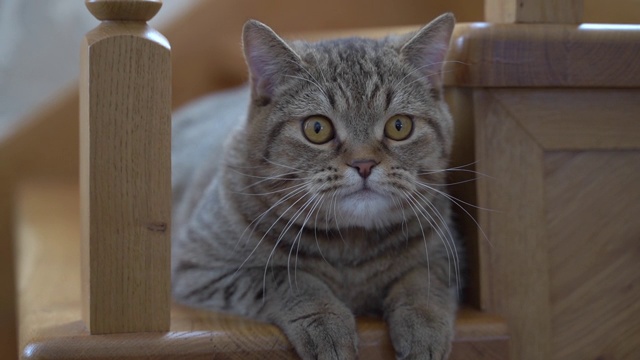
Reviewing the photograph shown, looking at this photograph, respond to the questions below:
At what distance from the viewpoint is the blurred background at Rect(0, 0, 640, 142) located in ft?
8.03

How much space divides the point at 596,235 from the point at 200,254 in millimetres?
734

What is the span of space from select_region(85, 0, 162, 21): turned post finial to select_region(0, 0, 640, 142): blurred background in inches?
52.3

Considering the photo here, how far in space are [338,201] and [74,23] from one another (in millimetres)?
1518

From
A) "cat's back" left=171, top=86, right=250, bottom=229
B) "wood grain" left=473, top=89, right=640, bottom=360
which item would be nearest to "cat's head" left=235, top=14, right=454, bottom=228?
"wood grain" left=473, top=89, right=640, bottom=360

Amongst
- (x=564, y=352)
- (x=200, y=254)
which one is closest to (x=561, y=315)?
(x=564, y=352)

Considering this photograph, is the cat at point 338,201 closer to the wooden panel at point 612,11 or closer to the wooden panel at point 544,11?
the wooden panel at point 544,11

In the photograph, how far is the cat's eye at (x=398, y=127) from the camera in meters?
1.38

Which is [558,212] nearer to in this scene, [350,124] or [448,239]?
[448,239]

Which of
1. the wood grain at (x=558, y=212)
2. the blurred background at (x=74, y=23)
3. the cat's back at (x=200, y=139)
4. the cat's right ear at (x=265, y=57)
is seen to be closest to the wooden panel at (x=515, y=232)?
the wood grain at (x=558, y=212)

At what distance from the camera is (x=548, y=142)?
4.64 ft

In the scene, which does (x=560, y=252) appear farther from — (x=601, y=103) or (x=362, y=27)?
(x=362, y=27)

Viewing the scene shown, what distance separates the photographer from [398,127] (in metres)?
1.39

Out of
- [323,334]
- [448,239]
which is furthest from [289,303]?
[448,239]

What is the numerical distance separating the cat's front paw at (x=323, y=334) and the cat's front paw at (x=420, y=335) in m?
0.07
